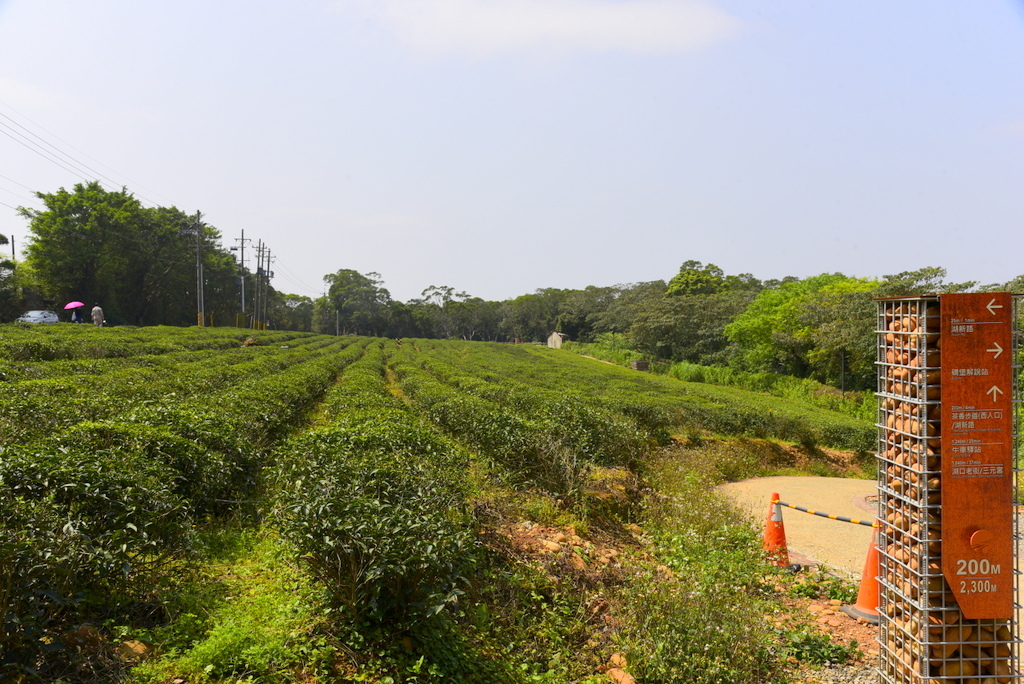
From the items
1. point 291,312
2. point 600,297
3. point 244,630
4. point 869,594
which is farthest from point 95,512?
point 291,312

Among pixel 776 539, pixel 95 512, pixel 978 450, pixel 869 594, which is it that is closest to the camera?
pixel 978 450

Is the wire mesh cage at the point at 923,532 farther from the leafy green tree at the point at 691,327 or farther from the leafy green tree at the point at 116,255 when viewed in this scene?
the leafy green tree at the point at 116,255

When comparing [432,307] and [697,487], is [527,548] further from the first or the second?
[432,307]

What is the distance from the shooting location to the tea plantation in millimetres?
3406

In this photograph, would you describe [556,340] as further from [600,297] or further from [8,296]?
[8,296]

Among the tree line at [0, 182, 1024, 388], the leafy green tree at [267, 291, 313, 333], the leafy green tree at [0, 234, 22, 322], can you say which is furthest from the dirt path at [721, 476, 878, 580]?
the leafy green tree at [267, 291, 313, 333]

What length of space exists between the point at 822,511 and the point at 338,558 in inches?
332

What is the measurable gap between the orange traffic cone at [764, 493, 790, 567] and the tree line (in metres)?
16.0

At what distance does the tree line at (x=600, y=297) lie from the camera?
29875mm

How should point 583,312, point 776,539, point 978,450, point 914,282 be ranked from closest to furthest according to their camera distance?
point 978,450 → point 776,539 → point 914,282 → point 583,312

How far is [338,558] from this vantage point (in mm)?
3789

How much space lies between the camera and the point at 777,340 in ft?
111

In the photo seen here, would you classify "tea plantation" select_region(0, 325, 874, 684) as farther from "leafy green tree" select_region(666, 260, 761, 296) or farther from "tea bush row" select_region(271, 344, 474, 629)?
Result: "leafy green tree" select_region(666, 260, 761, 296)

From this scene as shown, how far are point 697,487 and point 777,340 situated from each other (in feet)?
88.0
